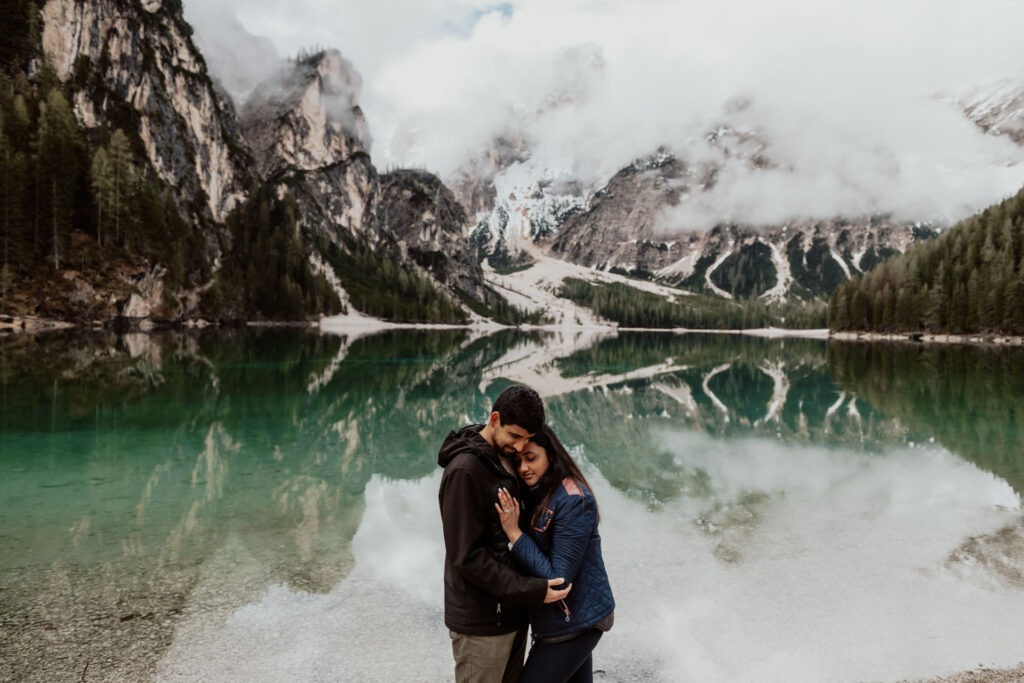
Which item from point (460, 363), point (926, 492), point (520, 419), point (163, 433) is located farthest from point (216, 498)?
point (460, 363)

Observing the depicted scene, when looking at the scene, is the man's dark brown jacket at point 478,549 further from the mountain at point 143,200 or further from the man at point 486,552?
the mountain at point 143,200

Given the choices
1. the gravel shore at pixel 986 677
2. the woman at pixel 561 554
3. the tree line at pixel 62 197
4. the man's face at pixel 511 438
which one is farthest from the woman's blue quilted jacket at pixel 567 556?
the tree line at pixel 62 197

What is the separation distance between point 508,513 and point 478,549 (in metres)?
0.27

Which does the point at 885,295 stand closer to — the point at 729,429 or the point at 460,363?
the point at 460,363

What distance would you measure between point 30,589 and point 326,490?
19.0 ft

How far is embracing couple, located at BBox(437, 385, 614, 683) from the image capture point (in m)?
3.56

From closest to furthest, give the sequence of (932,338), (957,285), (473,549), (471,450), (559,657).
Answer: (473,549)
(471,450)
(559,657)
(957,285)
(932,338)

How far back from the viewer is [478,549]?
140 inches

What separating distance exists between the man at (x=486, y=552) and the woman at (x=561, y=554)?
12cm

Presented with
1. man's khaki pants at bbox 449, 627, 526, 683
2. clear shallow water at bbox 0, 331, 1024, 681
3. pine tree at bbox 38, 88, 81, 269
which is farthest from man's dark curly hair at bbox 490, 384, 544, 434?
pine tree at bbox 38, 88, 81, 269

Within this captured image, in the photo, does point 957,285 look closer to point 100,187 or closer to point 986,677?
point 986,677

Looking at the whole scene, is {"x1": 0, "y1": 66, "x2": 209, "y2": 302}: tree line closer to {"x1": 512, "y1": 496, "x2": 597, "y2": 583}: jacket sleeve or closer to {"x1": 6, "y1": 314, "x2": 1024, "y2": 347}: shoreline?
{"x1": 6, "y1": 314, "x2": 1024, "y2": 347}: shoreline

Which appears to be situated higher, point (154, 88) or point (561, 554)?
point (154, 88)

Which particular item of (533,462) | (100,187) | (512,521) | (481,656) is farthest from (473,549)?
(100,187)
